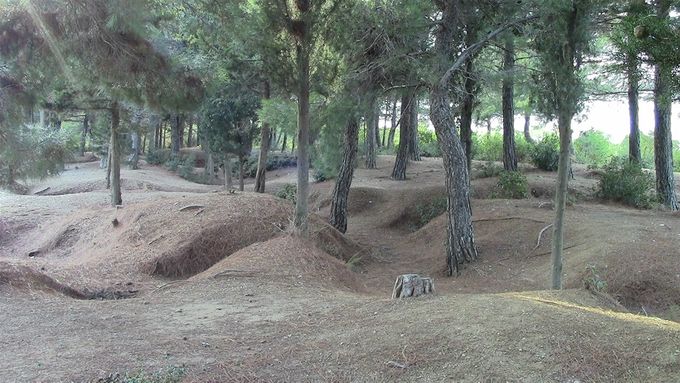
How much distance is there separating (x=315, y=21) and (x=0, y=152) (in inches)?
197

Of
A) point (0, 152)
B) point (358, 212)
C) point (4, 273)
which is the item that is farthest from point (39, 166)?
point (358, 212)

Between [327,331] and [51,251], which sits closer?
[327,331]

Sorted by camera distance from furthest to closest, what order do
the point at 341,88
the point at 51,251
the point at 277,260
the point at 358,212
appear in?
1. the point at 358,212
2. the point at 51,251
3. the point at 341,88
4. the point at 277,260

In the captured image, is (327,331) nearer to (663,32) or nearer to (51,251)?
(663,32)

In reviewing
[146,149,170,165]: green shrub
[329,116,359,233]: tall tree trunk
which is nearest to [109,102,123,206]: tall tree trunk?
[329,116,359,233]: tall tree trunk

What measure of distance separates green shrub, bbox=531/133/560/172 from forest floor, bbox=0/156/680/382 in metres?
2.52

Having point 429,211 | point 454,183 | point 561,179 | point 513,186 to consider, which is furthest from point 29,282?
point 513,186

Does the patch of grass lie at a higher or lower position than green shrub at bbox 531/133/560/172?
lower

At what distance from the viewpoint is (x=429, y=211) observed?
1562 centimetres

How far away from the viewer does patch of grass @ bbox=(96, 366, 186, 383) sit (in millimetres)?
4070

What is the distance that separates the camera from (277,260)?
8.68 meters

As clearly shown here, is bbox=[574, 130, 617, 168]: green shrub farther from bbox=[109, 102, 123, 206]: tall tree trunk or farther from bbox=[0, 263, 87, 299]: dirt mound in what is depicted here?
bbox=[0, 263, 87, 299]: dirt mound

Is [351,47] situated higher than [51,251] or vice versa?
[351,47]

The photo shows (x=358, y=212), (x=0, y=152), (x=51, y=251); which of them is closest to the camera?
(x=0, y=152)
